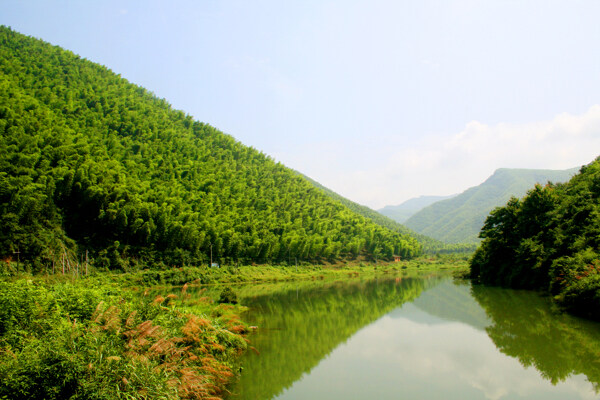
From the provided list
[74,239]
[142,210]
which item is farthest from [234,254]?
[74,239]

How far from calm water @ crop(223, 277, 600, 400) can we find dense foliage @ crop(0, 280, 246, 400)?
1815 mm

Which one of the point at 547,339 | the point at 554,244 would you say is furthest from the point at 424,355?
the point at 554,244

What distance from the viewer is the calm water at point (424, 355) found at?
9992 mm

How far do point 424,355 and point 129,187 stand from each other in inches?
1684

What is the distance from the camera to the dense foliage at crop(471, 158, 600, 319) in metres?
18.7

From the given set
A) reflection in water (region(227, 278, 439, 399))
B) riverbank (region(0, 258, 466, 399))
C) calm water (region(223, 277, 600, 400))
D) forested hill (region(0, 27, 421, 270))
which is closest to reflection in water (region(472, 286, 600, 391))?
calm water (region(223, 277, 600, 400))

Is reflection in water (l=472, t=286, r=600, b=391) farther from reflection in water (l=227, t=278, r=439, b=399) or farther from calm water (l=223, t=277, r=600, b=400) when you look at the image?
reflection in water (l=227, t=278, r=439, b=399)

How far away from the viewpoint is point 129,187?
4769 centimetres

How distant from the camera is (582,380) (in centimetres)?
993

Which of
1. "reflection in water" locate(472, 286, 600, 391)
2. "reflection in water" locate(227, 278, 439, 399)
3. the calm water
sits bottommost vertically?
"reflection in water" locate(227, 278, 439, 399)

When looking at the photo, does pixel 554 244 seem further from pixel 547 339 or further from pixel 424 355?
pixel 424 355

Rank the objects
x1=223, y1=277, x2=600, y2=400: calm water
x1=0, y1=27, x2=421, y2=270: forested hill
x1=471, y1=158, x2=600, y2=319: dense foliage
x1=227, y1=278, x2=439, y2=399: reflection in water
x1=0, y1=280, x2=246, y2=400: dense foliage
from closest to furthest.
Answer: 1. x1=0, y1=280, x2=246, y2=400: dense foliage
2. x1=223, y1=277, x2=600, y2=400: calm water
3. x1=227, y1=278, x2=439, y2=399: reflection in water
4. x1=471, y1=158, x2=600, y2=319: dense foliage
5. x1=0, y1=27, x2=421, y2=270: forested hill

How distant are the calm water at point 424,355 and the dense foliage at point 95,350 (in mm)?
1815

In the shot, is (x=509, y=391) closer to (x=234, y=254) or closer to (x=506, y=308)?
(x=506, y=308)
